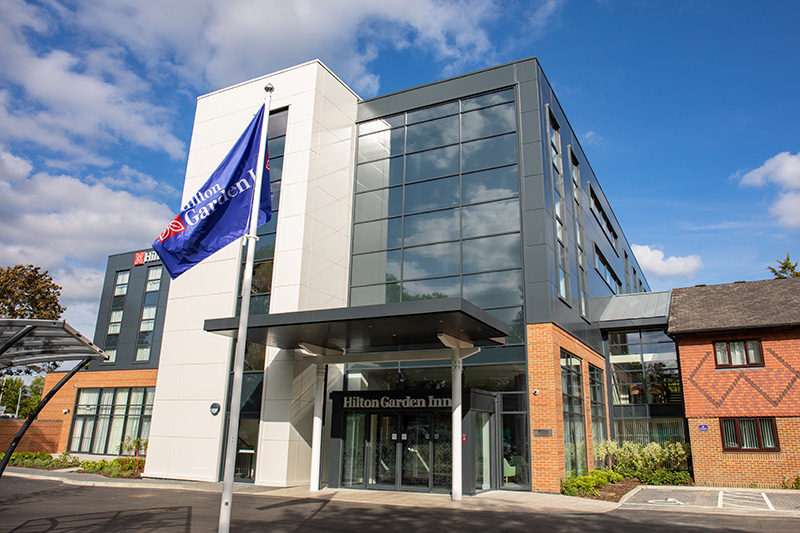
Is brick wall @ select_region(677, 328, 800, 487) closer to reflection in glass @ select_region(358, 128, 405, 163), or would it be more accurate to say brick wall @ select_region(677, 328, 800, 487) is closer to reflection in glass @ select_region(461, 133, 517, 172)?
reflection in glass @ select_region(461, 133, 517, 172)

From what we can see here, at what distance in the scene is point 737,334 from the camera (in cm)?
2058

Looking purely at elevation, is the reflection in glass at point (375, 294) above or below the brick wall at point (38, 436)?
above

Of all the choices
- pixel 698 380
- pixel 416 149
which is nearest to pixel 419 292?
pixel 416 149

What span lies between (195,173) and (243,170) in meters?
13.1

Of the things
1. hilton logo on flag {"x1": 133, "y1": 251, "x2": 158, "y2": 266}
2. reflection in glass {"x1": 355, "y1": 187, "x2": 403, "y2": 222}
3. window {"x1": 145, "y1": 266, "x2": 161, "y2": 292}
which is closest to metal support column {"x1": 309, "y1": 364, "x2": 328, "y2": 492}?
reflection in glass {"x1": 355, "y1": 187, "x2": 403, "y2": 222}

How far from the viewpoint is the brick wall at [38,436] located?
3130cm

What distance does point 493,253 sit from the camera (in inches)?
711

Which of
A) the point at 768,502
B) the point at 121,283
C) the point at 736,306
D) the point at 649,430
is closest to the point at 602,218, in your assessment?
the point at 736,306

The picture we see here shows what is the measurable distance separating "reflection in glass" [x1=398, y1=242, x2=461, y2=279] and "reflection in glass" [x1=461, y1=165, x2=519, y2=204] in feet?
5.95

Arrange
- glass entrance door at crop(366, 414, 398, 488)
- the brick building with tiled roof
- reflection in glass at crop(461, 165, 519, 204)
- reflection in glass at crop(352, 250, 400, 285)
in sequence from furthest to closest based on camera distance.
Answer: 1. reflection in glass at crop(352, 250, 400, 285)
2. the brick building with tiled roof
3. reflection in glass at crop(461, 165, 519, 204)
4. glass entrance door at crop(366, 414, 398, 488)

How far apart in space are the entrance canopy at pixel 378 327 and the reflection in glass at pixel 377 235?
13.9 ft

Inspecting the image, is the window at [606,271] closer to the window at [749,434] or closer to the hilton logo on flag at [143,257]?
the window at [749,434]

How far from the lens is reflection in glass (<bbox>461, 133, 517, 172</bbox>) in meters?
18.9

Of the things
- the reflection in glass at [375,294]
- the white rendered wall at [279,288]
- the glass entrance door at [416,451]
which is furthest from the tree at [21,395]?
the glass entrance door at [416,451]
